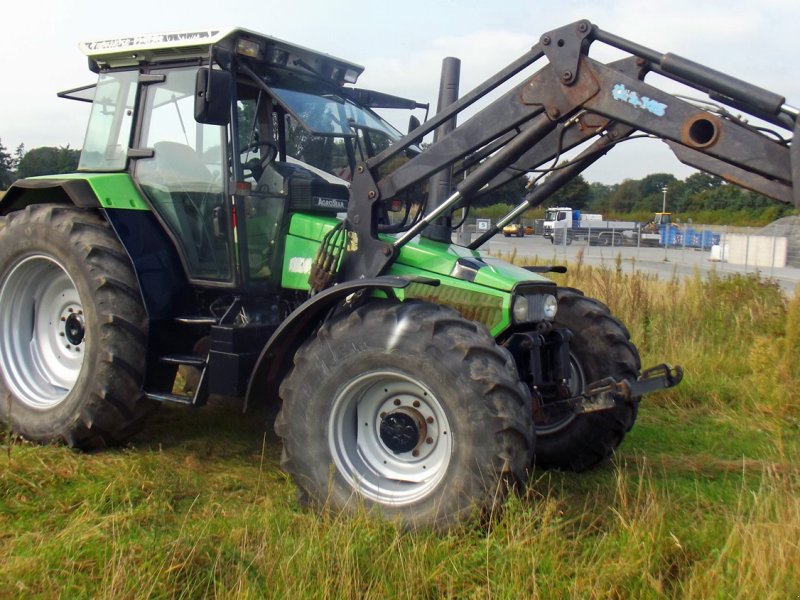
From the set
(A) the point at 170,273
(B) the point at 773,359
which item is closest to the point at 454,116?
(A) the point at 170,273

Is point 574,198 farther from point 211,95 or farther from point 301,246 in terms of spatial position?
point 211,95

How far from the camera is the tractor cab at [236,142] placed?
533cm

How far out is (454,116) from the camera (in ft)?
16.2

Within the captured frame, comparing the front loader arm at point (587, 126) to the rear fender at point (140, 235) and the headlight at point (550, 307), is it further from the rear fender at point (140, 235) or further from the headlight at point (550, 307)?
the rear fender at point (140, 235)

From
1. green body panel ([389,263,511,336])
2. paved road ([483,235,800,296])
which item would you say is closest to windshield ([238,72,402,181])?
green body panel ([389,263,511,336])

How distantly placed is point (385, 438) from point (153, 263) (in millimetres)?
2126

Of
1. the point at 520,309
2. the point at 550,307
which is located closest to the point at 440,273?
the point at 520,309

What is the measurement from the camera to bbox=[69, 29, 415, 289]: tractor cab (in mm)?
5328

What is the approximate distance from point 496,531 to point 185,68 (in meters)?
3.61

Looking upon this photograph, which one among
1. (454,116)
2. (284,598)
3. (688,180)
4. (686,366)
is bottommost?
(284,598)

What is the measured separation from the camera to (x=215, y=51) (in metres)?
5.14

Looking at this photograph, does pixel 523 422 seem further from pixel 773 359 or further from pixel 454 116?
pixel 773 359

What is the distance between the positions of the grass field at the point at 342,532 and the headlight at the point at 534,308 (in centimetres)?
96

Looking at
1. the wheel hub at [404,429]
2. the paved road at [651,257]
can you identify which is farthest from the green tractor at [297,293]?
the paved road at [651,257]
